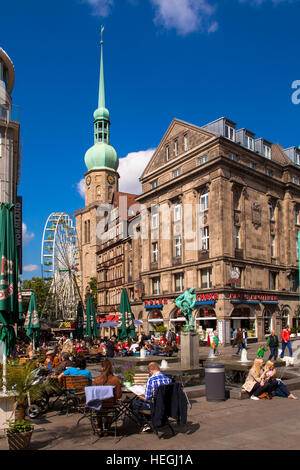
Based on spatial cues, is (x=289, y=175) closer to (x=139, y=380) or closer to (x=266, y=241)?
(x=266, y=241)

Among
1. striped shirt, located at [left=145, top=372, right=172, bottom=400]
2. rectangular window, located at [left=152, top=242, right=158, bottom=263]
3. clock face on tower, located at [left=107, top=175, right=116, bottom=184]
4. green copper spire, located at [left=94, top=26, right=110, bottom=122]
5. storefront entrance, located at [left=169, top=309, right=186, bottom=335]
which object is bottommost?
storefront entrance, located at [left=169, top=309, right=186, bottom=335]

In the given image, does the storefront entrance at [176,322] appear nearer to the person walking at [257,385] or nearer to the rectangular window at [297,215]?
the rectangular window at [297,215]

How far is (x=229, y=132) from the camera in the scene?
46.3 m

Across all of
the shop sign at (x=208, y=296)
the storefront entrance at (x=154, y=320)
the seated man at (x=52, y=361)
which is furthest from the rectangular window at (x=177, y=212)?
the seated man at (x=52, y=361)

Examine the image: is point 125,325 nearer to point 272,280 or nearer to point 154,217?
point 272,280

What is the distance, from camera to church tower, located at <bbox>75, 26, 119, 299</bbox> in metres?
91.7

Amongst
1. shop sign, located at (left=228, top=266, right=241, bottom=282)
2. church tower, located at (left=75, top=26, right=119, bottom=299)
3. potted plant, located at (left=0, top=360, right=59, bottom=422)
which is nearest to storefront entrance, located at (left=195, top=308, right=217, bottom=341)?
shop sign, located at (left=228, top=266, right=241, bottom=282)

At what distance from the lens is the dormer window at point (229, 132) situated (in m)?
45.9

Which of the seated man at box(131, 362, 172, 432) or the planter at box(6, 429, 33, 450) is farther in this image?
the seated man at box(131, 362, 172, 432)

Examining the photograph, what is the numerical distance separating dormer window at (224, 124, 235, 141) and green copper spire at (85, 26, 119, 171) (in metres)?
55.1

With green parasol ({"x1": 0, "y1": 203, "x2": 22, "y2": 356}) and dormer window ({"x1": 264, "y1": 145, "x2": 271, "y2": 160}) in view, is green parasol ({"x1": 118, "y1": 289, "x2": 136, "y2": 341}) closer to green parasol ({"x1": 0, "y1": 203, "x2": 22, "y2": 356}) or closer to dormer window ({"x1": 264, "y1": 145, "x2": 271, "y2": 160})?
green parasol ({"x1": 0, "y1": 203, "x2": 22, "y2": 356})

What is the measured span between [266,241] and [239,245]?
4873 millimetres

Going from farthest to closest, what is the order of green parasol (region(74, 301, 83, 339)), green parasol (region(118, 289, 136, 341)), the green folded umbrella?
green parasol (region(74, 301, 83, 339)) < the green folded umbrella < green parasol (region(118, 289, 136, 341))

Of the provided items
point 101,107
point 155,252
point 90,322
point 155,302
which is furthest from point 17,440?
point 101,107
